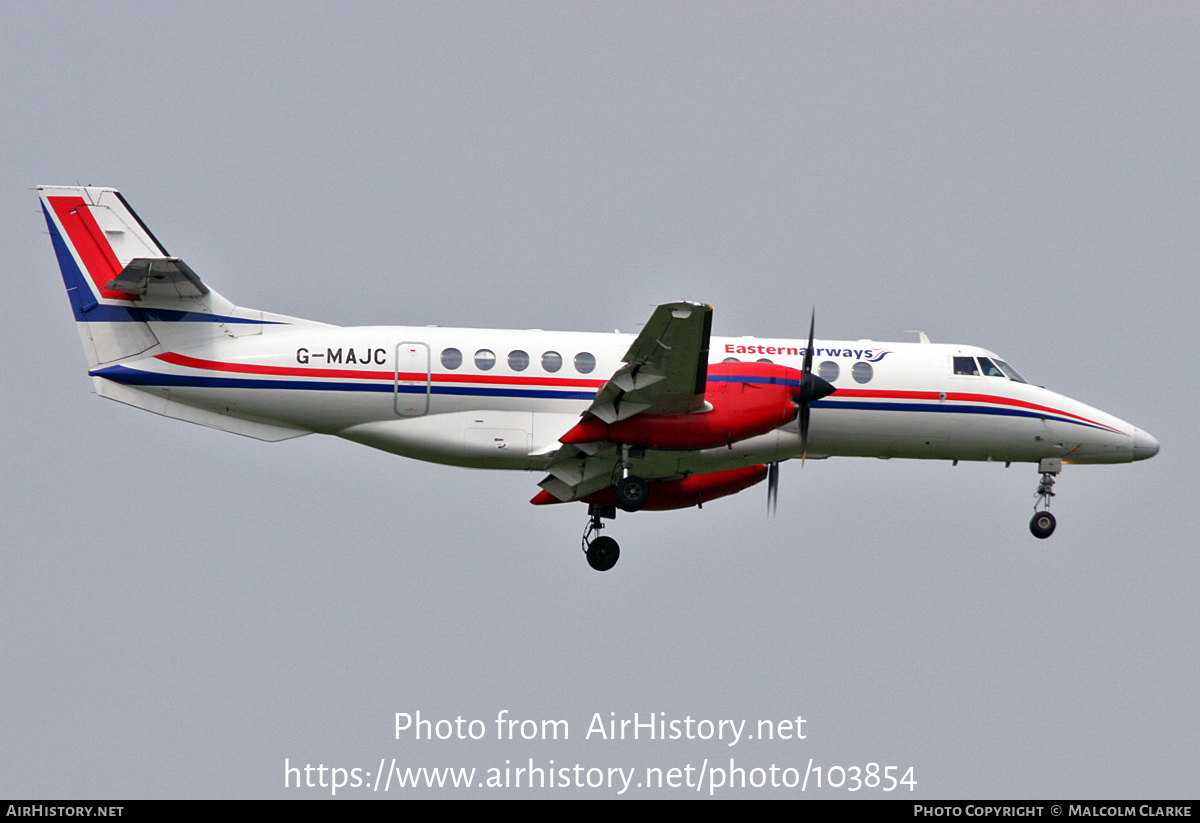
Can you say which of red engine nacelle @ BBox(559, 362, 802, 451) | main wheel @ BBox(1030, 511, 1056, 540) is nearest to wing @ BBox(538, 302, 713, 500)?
red engine nacelle @ BBox(559, 362, 802, 451)

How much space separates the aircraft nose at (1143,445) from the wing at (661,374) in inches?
381

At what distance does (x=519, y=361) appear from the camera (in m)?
24.9

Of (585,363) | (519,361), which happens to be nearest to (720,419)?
(585,363)

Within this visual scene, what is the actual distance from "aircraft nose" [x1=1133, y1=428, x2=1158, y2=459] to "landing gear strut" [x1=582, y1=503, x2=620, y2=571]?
34.1 ft

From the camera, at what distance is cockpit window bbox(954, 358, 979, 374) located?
87.5 feet

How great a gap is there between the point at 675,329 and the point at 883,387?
5.64 meters

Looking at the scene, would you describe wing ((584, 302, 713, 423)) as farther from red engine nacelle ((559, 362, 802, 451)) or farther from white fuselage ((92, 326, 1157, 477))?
white fuselage ((92, 326, 1157, 477))

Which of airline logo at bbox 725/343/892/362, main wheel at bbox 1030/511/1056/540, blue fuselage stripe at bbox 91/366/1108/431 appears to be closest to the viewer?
blue fuselage stripe at bbox 91/366/1108/431

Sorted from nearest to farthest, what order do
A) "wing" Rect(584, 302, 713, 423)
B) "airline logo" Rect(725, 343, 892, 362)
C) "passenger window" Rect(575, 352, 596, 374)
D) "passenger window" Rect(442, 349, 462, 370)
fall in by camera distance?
"wing" Rect(584, 302, 713, 423)
"passenger window" Rect(442, 349, 462, 370)
"passenger window" Rect(575, 352, 596, 374)
"airline logo" Rect(725, 343, 892, 362)

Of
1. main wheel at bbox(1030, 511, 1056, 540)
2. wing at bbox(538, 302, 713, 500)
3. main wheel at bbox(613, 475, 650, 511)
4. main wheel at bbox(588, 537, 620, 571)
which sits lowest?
main wheel at bbox(588, 537, 620, 571)

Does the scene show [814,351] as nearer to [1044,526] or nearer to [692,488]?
[692,488]

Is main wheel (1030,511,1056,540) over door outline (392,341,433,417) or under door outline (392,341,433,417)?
under

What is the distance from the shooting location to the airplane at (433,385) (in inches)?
941

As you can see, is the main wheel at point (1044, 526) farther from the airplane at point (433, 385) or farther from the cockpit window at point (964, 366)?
the airplane at point (433, 385)
